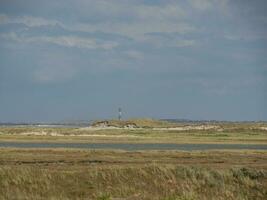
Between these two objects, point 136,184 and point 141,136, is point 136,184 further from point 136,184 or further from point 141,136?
point 141,136

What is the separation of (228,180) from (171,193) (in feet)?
12.7

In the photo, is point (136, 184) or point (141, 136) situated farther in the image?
point (141, 136)

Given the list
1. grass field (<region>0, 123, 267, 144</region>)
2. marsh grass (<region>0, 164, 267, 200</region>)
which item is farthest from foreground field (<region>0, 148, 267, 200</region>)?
grass field (<region>0, 123, 267, 144</region>)

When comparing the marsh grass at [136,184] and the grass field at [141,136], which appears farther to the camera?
the grass field at [141,136]

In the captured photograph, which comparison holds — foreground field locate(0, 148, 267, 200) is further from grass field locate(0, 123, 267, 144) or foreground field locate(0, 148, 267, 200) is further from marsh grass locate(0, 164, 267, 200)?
grass field locate(0, 123, 267, 144)

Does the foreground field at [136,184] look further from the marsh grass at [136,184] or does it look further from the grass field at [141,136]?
the grass field at [141,136]

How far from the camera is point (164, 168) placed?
2742 cm

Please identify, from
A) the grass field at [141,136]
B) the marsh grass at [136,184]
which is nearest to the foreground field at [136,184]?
the marsh grass at [136,184]

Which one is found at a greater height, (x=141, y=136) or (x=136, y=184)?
(x=141, y=136)

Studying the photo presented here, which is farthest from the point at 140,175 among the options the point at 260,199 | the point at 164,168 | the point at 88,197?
the point at 260,199

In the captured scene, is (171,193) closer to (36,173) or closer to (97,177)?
(97,177)

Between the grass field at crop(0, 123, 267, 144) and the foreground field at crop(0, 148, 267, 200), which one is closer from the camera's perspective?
the foreground field at crop(0, 148, 267, 200)

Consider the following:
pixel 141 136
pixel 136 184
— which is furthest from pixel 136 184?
pixel 141 136

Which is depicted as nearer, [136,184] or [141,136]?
[136,184]
